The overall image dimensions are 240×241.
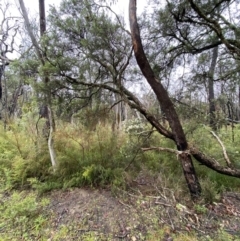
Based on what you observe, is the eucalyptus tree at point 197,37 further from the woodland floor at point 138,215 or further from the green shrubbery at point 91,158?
the woodland floor at point 138,215

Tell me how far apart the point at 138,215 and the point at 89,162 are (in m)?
1.25

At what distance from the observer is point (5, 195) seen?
114 inches

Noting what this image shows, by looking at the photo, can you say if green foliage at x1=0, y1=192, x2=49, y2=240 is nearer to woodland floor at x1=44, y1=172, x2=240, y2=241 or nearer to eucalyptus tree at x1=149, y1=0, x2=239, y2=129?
woodland floor at x1=44, y1=172, x2=240, y2=241

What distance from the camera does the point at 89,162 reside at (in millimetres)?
3156

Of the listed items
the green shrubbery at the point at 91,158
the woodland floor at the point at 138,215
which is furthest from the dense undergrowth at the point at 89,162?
the woodland floor at the point at 138,215

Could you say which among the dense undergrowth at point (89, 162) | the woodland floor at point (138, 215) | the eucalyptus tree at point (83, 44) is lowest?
the woodland floor at point (138, 215)

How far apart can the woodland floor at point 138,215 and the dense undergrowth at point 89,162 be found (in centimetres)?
17

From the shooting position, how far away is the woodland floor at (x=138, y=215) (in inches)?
83.0

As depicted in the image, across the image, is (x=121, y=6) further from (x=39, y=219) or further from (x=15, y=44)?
(x=15, y=44)

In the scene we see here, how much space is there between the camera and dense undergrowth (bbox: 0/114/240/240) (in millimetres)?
2904

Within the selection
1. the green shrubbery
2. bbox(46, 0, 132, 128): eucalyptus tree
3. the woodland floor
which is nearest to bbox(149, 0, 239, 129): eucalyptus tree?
bbox(46, 0, 132, 128): eucalyptus tree

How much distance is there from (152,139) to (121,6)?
2637 millimetres

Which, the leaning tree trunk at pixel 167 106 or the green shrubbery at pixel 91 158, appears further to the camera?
the green shrubbery at pixel 91 158

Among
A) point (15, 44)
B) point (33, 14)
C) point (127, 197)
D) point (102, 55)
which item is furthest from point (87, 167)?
point (15, 44)
